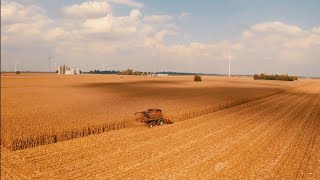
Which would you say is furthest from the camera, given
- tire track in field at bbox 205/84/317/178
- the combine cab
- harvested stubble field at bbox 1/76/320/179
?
the combine cab

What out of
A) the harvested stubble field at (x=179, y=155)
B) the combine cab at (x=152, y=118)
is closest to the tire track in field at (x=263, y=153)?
the harvested stubble field at (x=179, y=155)

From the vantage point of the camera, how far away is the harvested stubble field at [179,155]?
13961mm

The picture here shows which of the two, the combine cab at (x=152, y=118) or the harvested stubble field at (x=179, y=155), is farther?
the combine cab at (x=152, y=118)

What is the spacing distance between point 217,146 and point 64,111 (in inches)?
739

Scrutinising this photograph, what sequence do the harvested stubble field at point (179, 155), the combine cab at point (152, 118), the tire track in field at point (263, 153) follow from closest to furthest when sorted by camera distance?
the harvested stubble field at point (179, 155) < the tire track in field at point (263, 153) < the combine cab at point (152, 118)

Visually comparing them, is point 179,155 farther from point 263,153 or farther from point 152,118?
point 152,118

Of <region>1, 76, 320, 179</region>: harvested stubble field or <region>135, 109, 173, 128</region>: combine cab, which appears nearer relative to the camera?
<region>1, 76, 320, 179</region>: harvested stubble field

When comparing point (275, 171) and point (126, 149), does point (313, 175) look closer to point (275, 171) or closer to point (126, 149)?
point (275, 171)

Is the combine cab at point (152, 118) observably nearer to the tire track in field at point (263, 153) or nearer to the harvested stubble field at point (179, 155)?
the harvested stubble field at point (179, 155)

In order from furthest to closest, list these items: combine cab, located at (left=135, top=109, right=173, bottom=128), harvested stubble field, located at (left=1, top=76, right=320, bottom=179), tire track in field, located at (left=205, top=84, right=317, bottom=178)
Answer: combine cab, located at (left=135, top=109, right=173, bottom=128) → tire track in field, located at (left=205, top=84, right=317, bottom=178) → harvested stubble field, located at (left=1, top=76, right=320, bottom=179)

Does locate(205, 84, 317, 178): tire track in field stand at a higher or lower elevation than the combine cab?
lower

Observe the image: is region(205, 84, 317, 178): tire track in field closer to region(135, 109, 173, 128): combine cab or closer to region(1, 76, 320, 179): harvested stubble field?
region(1, 76, 320, 179): harvested stubble field

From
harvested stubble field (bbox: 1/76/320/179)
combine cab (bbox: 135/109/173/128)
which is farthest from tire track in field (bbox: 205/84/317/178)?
combine cab (bbox: 135/109/173/128)

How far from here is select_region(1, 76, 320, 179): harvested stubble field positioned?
13961 millimetres
